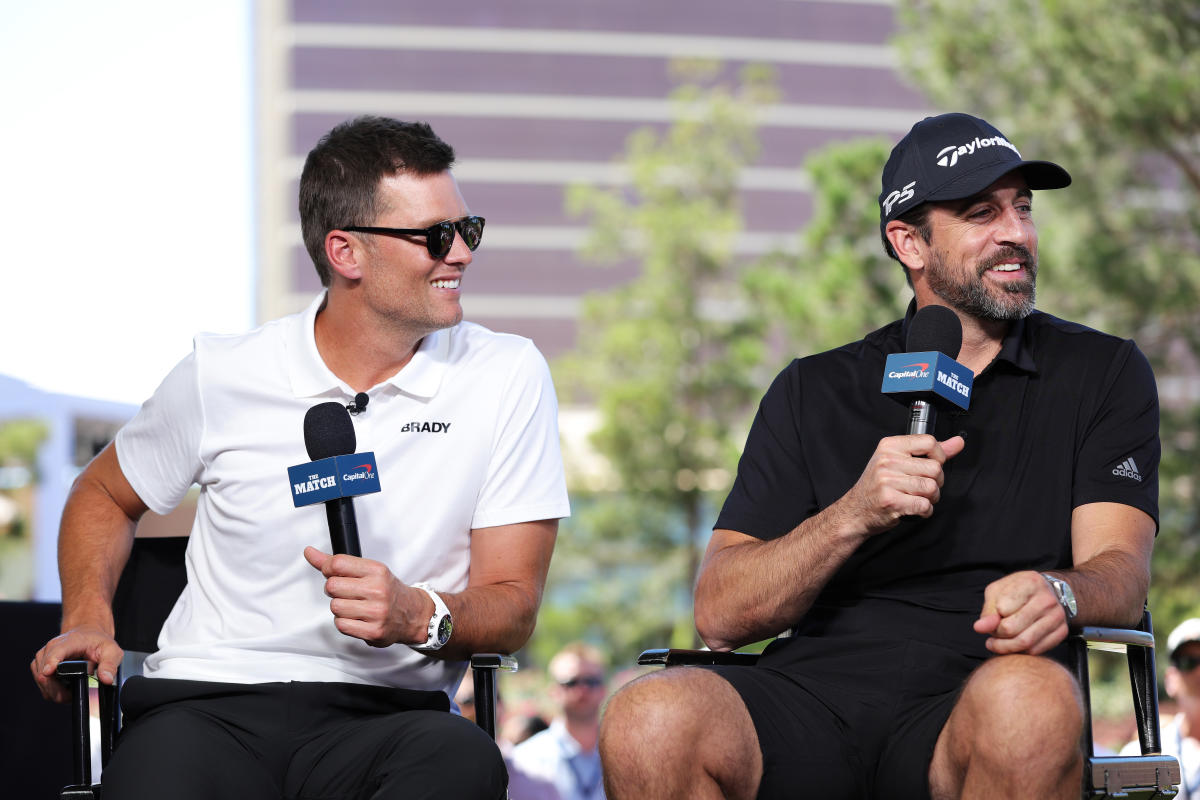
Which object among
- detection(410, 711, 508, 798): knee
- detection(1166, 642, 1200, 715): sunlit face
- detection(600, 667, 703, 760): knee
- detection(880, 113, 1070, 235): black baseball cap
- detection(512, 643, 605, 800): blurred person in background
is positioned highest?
detection(880, 113, 1070, 235): black baseball cap

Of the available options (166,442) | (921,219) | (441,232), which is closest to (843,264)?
(921,219)

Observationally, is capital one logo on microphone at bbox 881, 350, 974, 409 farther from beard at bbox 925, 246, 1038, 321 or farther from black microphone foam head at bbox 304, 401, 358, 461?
black microphone foam head at bbox 304, 401, 358, 461

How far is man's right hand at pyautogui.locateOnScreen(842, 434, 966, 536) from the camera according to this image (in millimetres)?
2285

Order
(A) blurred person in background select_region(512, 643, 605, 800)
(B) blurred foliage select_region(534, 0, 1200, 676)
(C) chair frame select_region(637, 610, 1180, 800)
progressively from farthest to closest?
(B) blurred foliage select_region(534, 0, 1200, 676) → (A) blurred person in background select_region(512, 643, 605, 800) → (C) chair frame select_region(637, 610, 1180, 800)

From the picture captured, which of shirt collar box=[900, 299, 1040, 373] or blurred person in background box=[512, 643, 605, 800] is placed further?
blurred person in background box=[512, 643, 605, 800]

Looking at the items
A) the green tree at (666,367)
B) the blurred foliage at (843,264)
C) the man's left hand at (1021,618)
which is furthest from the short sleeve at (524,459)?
the green tree at (666,367)

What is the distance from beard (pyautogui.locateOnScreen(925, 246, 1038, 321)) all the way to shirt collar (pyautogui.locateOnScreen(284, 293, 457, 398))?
118 centimetres

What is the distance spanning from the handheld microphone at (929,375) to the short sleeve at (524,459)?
0.90 metres

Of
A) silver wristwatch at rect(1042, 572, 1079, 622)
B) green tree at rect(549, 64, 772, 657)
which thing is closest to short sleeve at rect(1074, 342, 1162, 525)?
silver wristwatch at rect(1042, 572, 1079, 622)

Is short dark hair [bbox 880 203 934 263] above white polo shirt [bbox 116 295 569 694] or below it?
above

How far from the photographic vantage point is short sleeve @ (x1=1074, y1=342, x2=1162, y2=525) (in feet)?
8.70

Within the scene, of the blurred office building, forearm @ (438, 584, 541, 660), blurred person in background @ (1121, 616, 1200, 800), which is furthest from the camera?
the blurred office building

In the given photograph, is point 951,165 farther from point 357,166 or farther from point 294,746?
point 294,746

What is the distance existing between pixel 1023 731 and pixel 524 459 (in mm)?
1285
